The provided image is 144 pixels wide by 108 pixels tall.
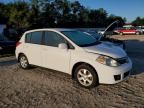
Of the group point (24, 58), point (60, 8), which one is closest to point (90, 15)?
point (60, 8)

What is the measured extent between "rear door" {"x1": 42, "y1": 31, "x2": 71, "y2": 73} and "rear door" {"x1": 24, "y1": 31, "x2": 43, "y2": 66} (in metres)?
0.28

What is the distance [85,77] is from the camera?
6496 millimetres

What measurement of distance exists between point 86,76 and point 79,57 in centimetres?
55

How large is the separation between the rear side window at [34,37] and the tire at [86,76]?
77.7 inches

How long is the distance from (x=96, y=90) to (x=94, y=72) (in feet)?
1.56

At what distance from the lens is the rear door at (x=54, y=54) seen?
694cm

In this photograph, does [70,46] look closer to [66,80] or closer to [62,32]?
[62,32]

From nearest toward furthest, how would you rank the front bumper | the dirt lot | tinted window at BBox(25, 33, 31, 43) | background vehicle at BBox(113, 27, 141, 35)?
the dirt lot < the front bumper < tinted window at BBox(25, 33, 31, 43) < background vehicle at BBox(113, 27, 141, 35)

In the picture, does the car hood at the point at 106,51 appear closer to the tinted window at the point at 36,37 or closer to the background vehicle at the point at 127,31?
the tinted window at the point at 36,37

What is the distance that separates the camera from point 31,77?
7785 mm

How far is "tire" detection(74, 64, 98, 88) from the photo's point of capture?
6.34 meters

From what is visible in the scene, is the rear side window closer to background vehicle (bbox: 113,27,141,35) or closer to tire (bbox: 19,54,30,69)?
tire (bbox: 19,54,30,69)

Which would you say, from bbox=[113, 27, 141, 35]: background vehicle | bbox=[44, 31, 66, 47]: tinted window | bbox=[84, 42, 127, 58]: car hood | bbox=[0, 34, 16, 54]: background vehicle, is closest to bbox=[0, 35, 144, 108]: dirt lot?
bbox=[84, 42, 127, 58]: car hood

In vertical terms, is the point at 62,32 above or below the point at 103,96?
above
